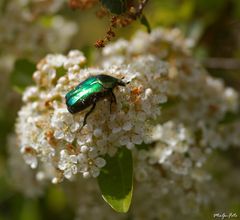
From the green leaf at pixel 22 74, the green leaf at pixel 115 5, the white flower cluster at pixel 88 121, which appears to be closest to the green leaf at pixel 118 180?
the white flower cluster at pixel 88 121

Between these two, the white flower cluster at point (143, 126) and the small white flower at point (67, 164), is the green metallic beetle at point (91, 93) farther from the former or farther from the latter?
the small white flower at point (67, 164)

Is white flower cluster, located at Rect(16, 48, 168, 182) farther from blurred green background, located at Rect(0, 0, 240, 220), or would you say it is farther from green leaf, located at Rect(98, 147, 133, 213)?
blurred green background, located at Rect(0, 0, 240, 220)

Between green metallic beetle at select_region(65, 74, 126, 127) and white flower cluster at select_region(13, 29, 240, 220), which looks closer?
green metallic beetle at select_region(65, 74, 126, 127)

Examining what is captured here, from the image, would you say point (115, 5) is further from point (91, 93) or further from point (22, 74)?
point (22, 74)

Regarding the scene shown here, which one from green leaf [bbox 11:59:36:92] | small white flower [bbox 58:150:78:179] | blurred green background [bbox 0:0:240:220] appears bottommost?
blurred green background [bbox 0:0:240:220]

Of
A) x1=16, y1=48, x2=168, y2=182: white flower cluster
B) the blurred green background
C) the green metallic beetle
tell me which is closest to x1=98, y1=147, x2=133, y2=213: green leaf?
x1=16, y1=48, x2=168, y2=182: white flower cluster

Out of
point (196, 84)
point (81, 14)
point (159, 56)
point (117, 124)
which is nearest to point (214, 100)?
point (196, 84)

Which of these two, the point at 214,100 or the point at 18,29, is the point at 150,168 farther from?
the point at 18,29
